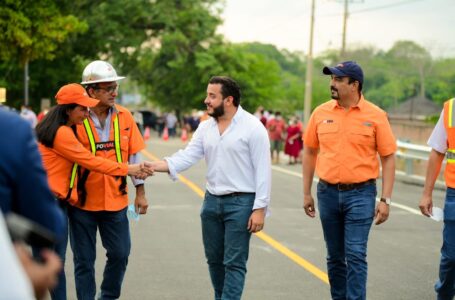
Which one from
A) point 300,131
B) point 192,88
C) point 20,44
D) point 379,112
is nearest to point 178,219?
point 379,112

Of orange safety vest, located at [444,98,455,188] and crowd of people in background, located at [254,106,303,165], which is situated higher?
orange safety vest, located at [444,98,455,188]

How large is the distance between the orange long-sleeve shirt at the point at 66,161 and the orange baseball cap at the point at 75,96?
0.24 m

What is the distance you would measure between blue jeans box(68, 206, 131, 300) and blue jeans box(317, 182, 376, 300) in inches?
60.8

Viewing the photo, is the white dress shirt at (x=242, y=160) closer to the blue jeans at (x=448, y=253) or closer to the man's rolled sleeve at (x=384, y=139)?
the man's rolled sleeve at (x=384, y=139)

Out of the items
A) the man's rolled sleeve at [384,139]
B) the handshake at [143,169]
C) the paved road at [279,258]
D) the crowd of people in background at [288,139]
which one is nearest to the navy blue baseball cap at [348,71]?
the man's rolled sleeve at [384,139]

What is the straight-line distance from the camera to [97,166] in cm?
636

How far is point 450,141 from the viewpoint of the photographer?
22.9ft

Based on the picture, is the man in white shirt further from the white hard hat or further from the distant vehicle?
the distant vehicle

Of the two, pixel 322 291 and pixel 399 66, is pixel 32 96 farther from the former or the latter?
pixel 399 66

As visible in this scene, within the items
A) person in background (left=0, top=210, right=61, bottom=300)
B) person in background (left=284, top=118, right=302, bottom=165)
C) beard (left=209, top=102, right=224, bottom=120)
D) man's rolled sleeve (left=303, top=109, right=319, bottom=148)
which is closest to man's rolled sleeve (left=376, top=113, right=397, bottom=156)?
man's rolled sleeve (left=303, top=109, right=319, bottom=148)

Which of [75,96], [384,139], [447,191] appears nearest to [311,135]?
[384,139]

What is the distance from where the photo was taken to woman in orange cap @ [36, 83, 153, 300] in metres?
6.15

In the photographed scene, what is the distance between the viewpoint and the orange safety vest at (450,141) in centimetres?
690

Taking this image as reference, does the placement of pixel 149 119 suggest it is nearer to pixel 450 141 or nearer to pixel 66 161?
pixel 450 141
